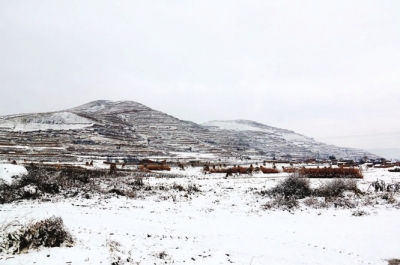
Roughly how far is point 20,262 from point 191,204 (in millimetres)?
11423

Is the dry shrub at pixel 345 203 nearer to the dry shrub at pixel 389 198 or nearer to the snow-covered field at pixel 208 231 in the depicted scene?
the snow-covered field at pixel 208 231

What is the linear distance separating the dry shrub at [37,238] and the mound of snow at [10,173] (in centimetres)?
1253

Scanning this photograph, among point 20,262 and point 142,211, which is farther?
point 142,211

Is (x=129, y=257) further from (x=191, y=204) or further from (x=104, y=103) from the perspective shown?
(x=104, y=103)

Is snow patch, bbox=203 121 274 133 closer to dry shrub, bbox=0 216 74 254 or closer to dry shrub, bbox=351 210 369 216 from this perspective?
dry shrub, bbox=351 210 369 216

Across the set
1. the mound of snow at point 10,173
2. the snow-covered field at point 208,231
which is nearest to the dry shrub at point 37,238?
the snow-covered field at point 208,231

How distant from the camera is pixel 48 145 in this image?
7369cm

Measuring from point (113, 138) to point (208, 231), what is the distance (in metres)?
86.4

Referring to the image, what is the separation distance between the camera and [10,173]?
1992 cm

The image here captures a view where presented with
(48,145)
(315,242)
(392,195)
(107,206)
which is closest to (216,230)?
(315,242)

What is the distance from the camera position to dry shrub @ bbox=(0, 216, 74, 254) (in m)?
7.85

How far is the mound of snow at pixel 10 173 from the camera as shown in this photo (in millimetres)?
19125

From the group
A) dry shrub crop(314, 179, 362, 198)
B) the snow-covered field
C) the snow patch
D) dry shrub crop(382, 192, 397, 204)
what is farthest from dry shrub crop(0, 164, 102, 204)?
the snow patch

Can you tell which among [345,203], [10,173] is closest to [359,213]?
[345,203]
